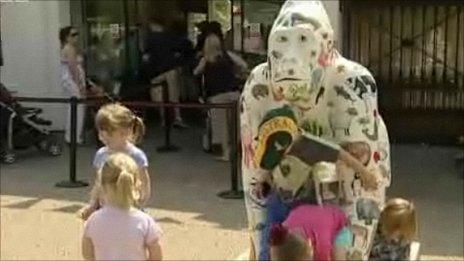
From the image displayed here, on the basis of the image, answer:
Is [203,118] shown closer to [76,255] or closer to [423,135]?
[423,135]

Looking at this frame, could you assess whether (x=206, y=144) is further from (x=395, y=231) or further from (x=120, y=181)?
(x=120, y=181)

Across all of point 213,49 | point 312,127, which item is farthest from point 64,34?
point 312,127

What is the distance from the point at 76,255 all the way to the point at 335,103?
347 centimetres

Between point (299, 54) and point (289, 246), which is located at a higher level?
point (299, 54)

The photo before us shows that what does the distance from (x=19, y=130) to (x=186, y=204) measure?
320cm

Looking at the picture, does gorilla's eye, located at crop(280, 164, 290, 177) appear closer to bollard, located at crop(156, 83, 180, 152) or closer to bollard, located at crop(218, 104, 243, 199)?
bollard, located at crop(218, 104, 243, 199)

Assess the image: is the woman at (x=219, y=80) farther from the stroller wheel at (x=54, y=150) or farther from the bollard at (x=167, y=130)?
the stroller wheel at (x=54, y=150)

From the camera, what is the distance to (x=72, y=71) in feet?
40.6

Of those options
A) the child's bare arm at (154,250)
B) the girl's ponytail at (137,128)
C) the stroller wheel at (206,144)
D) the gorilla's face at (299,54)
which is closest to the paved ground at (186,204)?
the stroller wheel at (206,144)

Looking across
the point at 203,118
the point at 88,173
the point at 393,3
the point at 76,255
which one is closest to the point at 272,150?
the point at 76,255

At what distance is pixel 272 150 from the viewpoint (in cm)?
516

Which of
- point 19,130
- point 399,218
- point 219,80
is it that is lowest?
point 19,130

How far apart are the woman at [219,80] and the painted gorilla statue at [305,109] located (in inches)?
238

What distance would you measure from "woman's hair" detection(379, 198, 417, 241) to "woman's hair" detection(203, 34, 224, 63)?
21.5 ft
